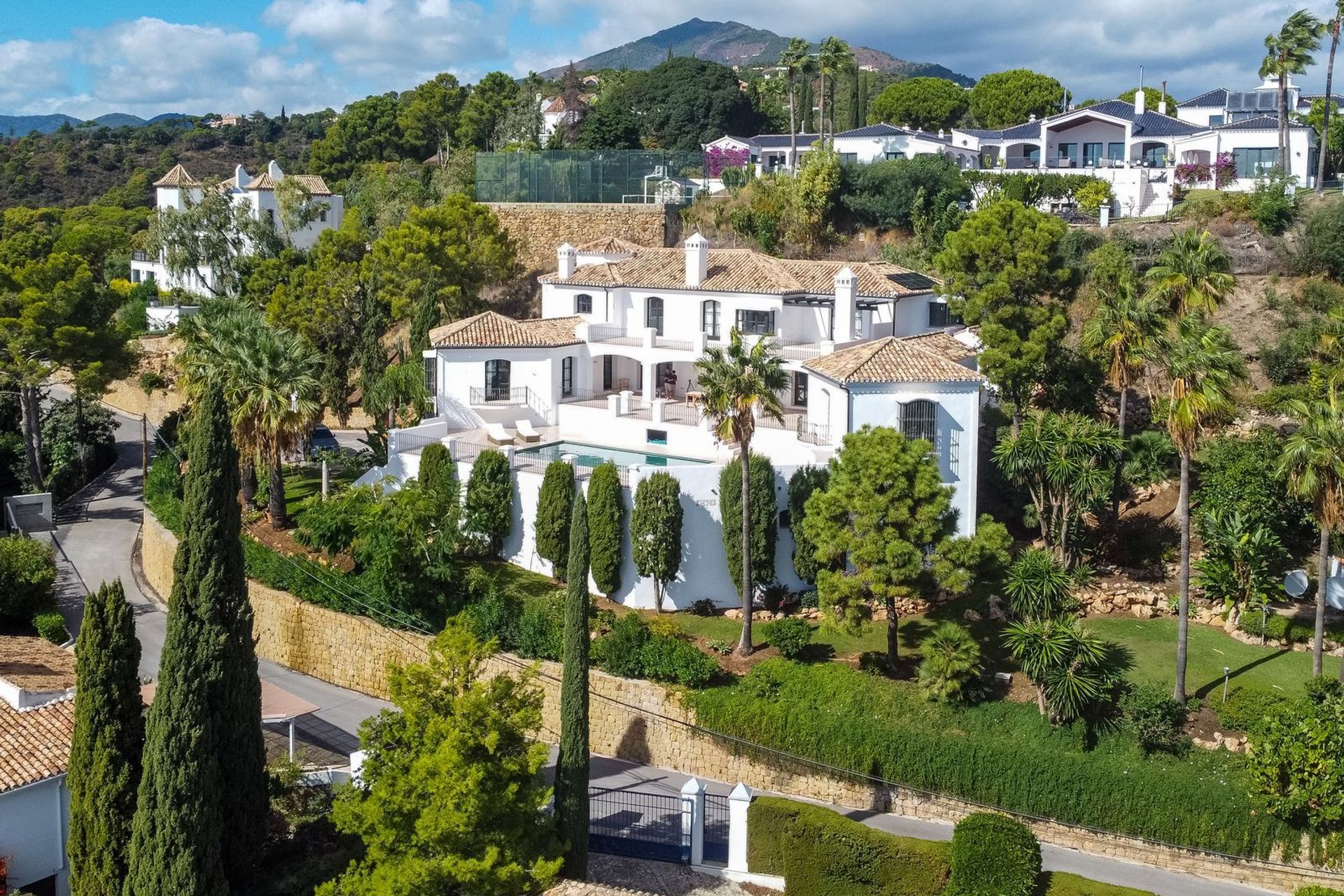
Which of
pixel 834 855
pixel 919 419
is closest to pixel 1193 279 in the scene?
pixel 919 419

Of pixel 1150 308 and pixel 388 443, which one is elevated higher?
pixel 1150 308

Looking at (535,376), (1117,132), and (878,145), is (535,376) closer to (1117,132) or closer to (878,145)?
(878,145)

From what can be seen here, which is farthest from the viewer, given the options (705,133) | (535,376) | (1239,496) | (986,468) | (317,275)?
(705,133)

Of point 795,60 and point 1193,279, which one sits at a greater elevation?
point 795,60

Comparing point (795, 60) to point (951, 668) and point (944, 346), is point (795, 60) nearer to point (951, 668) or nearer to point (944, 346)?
point (944, 346)

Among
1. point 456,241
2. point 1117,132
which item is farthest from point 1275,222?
→ point 456,241

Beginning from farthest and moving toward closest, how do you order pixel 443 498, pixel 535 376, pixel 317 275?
pixel 317 275 → pixel 535 376 → pixel 443 498

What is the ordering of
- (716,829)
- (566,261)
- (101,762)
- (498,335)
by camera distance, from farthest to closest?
(566,261) < (498,335) < (716,829) < (101,762)
